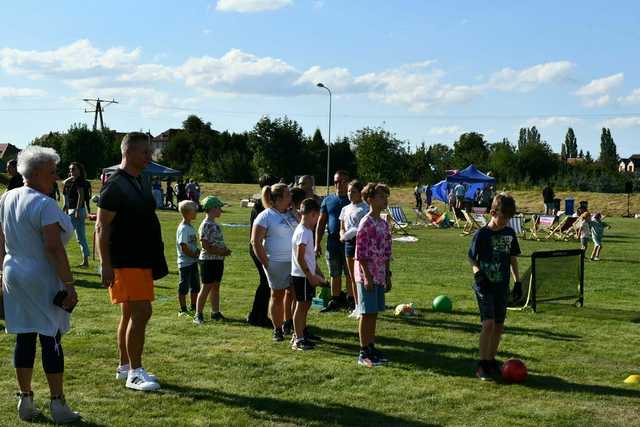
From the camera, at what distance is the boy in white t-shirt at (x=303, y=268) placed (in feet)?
24.7

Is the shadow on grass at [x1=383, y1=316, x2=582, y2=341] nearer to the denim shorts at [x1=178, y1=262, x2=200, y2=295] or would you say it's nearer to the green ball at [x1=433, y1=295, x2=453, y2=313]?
the green ball at [x1=433, y1=295, x2=453, y2=313]

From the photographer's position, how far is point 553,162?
257 feet

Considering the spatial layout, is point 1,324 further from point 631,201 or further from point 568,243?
point 631,201

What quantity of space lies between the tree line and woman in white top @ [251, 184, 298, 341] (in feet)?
173

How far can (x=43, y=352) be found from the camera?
5285 millimetres

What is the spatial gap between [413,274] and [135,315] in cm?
958

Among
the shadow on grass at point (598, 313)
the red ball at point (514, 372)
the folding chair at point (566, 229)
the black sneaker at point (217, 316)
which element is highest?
the folding chair at point (566, 229)

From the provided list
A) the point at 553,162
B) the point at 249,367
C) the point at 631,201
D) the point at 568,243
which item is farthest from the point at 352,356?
the point at 553,162

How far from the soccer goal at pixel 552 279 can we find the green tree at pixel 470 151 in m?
68.5

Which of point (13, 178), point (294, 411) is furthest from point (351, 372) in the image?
point (13, 178)

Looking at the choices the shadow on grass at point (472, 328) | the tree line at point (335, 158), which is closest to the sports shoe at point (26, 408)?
the shadow on grass at point (472, 328)

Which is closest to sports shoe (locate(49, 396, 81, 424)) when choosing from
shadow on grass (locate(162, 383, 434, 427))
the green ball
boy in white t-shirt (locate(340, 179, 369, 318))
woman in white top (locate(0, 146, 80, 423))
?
woman in white top (locate(0, 146, 80, 423))

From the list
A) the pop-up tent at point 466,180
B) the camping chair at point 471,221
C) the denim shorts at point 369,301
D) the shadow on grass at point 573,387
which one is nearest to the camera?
the shadow on grass at point 573,387

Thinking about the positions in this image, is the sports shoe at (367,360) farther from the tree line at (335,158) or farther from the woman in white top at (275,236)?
the tree line at (335,158)
